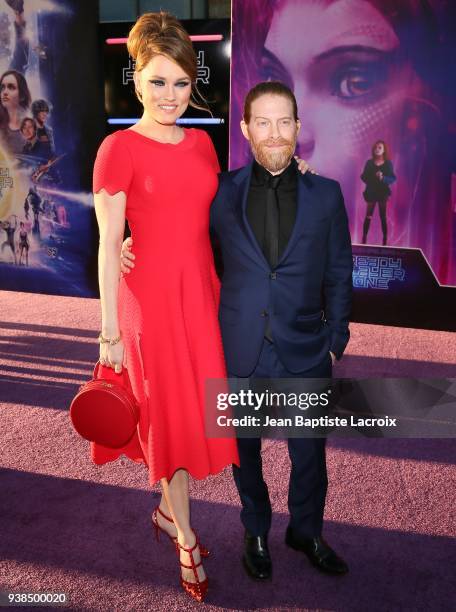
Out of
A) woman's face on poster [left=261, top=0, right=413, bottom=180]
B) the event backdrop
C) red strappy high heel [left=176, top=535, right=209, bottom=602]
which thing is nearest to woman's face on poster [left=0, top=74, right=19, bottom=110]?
the event backdrop

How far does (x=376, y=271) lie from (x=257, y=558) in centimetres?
429

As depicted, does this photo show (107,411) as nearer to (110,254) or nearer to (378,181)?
(110,254)

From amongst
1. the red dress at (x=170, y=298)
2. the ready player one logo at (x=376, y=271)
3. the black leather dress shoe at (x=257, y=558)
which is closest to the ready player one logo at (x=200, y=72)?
the ready player one logo at (x=376, y=271)

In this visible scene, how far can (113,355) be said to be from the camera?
1970 millimetres

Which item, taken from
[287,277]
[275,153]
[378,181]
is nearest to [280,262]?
[287,277]

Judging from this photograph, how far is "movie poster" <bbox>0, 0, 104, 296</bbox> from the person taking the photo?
20.6ft

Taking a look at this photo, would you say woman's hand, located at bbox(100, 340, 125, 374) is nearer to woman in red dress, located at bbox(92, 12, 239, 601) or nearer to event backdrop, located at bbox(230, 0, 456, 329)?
woman in red dress, located at bbox(92, 12, 239, 601)

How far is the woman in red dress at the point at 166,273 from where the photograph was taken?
1833 millimetres

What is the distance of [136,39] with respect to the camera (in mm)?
1850

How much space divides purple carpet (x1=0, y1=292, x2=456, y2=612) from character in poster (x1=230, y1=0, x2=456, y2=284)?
3.20 m

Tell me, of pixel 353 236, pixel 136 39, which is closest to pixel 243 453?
pixel 136 39

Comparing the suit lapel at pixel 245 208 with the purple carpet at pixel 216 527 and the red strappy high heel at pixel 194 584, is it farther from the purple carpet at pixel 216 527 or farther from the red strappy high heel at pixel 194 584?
the purple carpet at pixel 216 527

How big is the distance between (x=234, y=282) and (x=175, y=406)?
1.61 ft

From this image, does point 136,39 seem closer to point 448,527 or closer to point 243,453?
point 243,453
